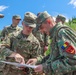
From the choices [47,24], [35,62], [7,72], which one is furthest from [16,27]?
[47,24]

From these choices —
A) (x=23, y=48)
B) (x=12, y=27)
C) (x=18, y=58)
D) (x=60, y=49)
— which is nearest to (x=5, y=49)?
(x=23, y=48)

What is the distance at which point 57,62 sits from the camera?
16.2 ft

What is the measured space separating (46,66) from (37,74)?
6.92 feet

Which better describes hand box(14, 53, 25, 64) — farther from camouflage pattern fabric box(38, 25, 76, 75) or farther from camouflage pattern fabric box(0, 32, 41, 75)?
camouflage pattern fabric box(38, 25, 76, 75)

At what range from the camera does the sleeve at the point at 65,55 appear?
186 inches

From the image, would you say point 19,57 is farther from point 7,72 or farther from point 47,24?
point 47,24

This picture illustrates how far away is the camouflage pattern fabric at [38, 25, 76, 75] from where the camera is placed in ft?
15.6

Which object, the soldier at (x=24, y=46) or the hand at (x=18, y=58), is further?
the soldier at (x=24, y=46)

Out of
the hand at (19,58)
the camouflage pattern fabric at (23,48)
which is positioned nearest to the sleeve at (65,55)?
the hand at (19,58)

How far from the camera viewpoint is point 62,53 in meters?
4.82

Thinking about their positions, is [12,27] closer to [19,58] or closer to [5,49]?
[5,49]

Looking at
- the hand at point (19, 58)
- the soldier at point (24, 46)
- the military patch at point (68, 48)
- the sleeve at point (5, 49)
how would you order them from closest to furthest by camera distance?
the military patch at point (68, 48), the hand at point (19, 58), the sleeve at point (5, 49), the soldier at point (24, 46)

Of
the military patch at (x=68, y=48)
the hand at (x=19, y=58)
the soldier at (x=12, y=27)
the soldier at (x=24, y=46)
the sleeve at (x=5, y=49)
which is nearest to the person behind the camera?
the military patch at (x=68, y=48)

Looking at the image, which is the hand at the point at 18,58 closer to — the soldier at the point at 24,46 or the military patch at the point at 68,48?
the soldier at the point at 24,46
